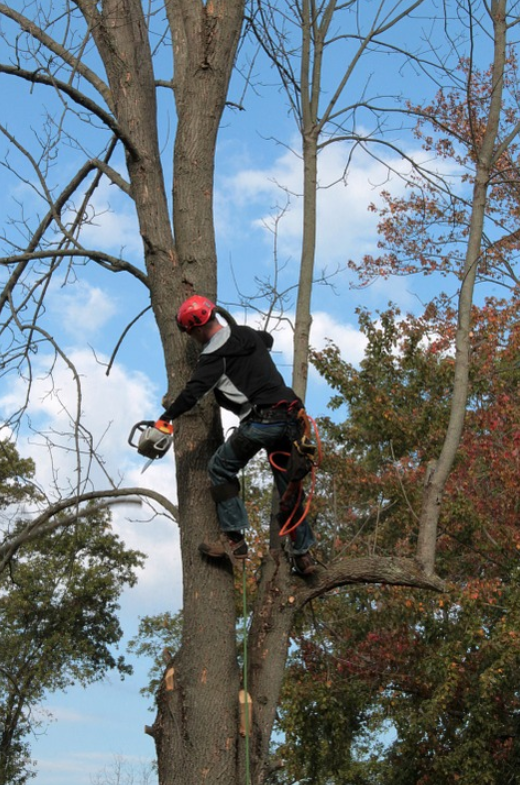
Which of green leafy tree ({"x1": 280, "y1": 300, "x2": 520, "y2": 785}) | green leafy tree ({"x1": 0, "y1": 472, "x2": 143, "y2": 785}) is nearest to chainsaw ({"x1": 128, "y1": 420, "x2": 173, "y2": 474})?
green leafy tree ({"x1": 280, "y1": 300, "x2": 520, "y2": 785})

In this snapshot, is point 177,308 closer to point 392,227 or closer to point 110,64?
point 110,64

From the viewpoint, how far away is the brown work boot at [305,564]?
15.8 feet

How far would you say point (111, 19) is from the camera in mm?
5441

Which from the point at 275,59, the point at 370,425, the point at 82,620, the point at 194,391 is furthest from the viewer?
the point at 82,620

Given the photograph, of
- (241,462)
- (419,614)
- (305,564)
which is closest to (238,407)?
(241,462)

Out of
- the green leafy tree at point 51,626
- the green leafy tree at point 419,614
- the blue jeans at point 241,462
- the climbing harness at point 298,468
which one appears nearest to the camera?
the blue jeans at point 241,462

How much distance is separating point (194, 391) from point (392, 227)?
1505 cm

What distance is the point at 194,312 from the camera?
4.61m

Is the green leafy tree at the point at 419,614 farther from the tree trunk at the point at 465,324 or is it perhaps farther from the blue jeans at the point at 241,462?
the blue jeans at the point at 241,462

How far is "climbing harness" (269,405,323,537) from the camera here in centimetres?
474

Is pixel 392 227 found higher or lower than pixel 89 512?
Result: higher

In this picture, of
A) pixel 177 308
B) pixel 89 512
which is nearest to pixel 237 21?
pixel 177 308

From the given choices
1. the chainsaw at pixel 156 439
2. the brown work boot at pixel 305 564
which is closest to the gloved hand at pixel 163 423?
the chainsaw at pixel 156 439

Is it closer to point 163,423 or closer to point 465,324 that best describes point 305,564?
point 163,423
